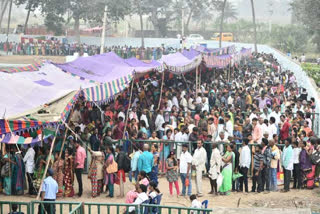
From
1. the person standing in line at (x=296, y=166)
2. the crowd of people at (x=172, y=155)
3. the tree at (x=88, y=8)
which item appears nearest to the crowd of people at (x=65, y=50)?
the tree at (x=88, y=8)

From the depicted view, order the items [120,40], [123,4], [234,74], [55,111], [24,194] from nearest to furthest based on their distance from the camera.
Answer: [55,111] → [24,194] → [234,74] → [123,4] → [120,40]

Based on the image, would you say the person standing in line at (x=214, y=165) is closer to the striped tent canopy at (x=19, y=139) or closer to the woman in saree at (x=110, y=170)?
the woman in saree at (x=110, y=170)

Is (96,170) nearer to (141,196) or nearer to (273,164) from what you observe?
(141,196)

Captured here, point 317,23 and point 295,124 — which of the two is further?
point 317,23

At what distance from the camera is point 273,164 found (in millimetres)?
12586

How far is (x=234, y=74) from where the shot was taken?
3150 cm

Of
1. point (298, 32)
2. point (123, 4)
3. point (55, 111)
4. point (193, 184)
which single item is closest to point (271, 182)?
point (193, 184)

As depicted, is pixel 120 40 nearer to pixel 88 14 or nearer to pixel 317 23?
pixel 88 14

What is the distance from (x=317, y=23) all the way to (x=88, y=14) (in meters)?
20.9

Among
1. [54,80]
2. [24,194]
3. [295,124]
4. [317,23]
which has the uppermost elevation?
[317,23]

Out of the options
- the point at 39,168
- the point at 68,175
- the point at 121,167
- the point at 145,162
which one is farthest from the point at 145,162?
the point at 39,168

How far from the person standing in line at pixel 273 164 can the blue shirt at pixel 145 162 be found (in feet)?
8.50

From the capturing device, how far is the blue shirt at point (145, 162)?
11883 mm

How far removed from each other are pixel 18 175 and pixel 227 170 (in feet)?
14.1
